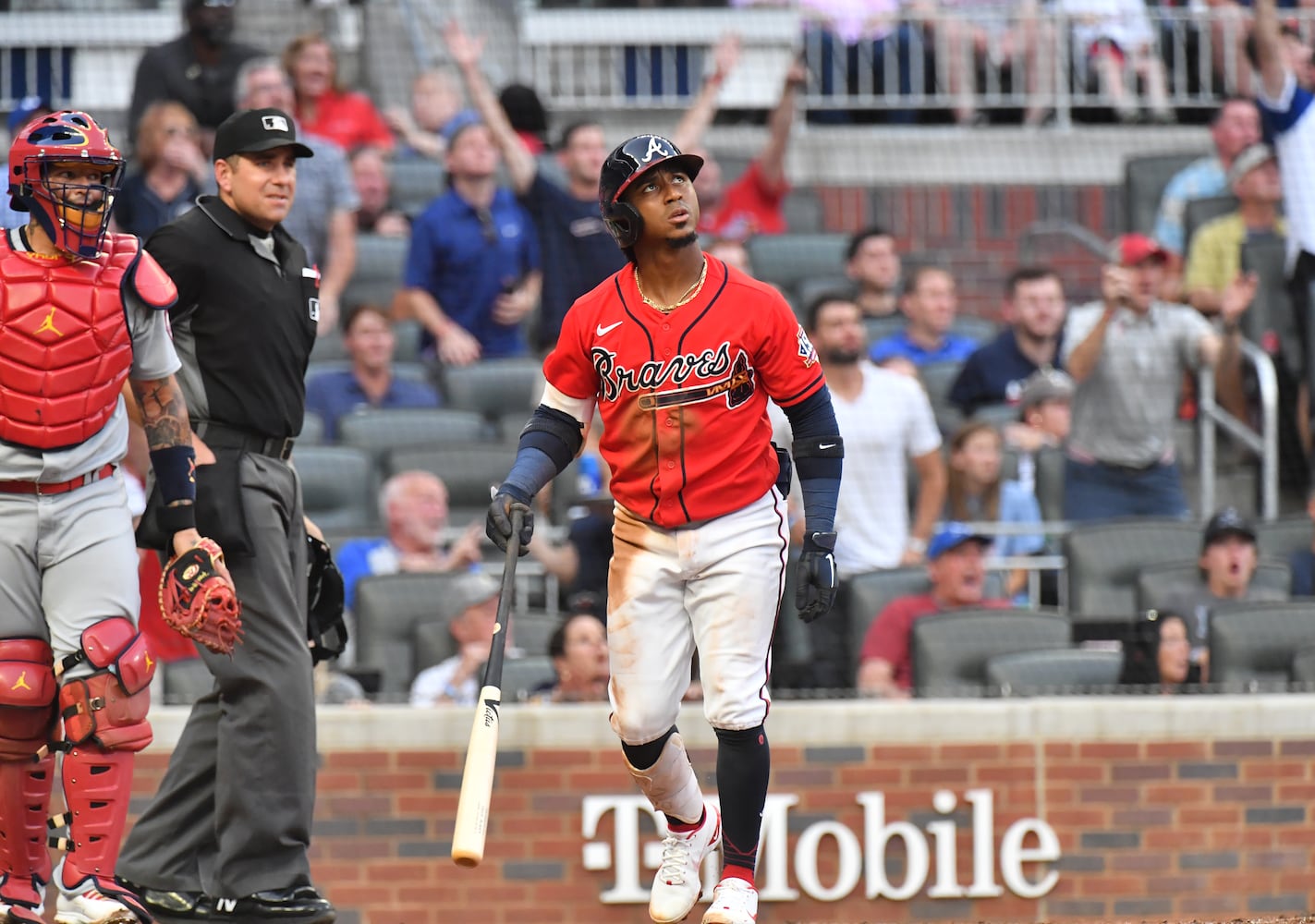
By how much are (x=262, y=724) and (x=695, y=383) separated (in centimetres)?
149

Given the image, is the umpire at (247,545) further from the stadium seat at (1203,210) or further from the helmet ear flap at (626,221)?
the stadium seat at (1203,210)

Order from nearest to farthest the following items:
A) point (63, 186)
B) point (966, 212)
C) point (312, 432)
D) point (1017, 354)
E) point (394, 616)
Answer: point (63, 186) → point (394, 616) → point (312, 432) → point (1017, 354) → point (966, 212)

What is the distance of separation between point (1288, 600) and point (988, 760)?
1580 millimetres

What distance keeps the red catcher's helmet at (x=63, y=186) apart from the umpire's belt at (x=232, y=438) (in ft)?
2.15

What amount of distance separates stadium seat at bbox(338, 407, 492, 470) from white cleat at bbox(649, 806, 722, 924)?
390 cm

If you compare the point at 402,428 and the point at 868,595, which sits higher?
the point at 402,428

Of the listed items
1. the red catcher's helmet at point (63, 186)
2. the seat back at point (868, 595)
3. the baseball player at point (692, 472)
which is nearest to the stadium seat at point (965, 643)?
the seat back at point (868, 595)

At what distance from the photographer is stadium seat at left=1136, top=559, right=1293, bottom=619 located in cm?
823

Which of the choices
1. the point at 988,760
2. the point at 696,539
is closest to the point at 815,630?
the point at 988,760

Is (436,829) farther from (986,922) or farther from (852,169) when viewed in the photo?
(852,169)

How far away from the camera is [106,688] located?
5051mm

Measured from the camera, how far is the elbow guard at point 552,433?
5.33 meters

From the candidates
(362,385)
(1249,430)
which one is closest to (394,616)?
(362,385)

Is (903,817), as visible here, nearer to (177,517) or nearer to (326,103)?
(177,517)
